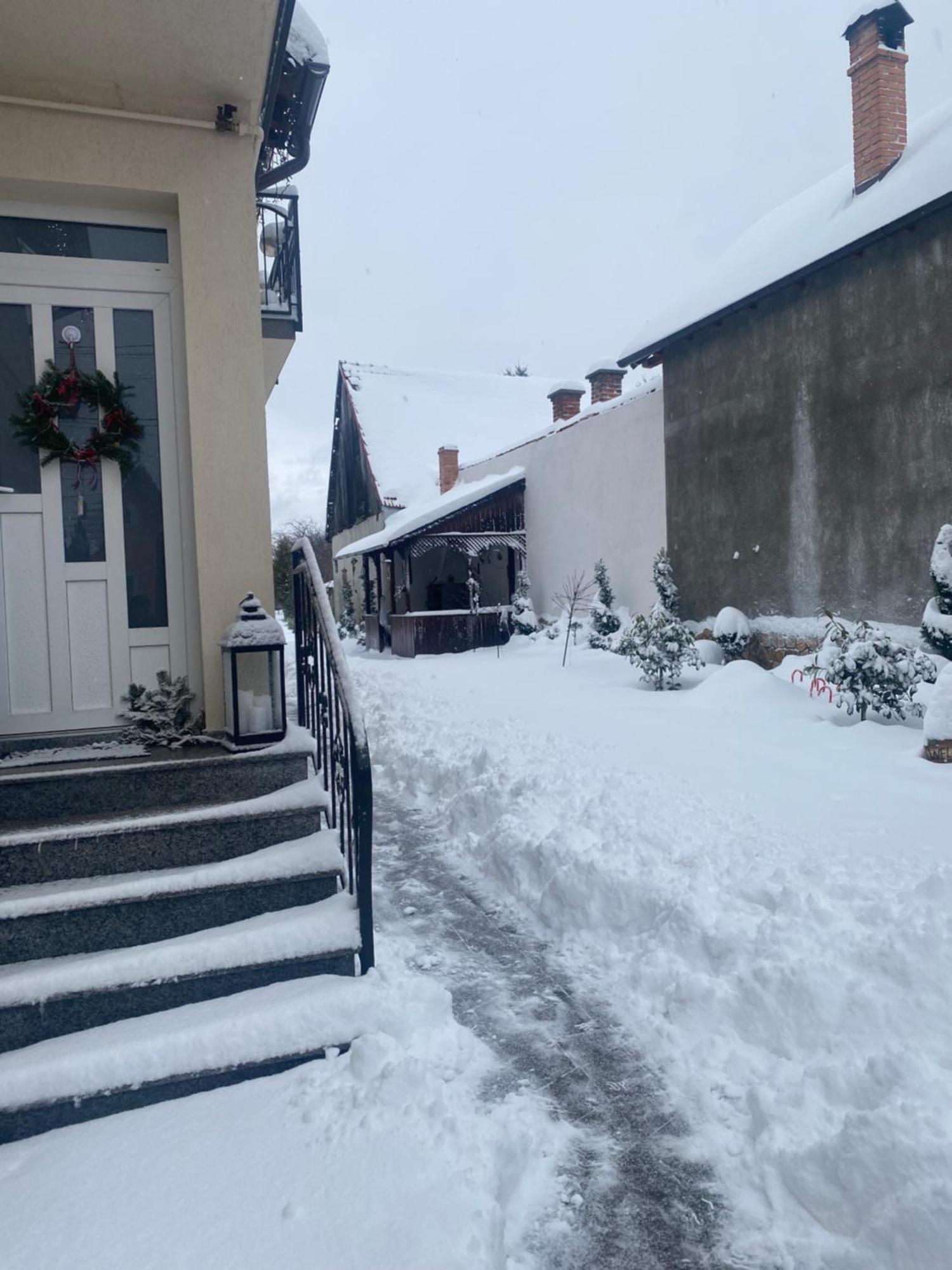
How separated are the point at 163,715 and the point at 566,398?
47.3 ft

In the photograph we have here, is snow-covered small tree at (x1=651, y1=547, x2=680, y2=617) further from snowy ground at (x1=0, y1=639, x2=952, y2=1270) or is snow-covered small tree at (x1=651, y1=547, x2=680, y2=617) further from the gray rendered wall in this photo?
snowy ground at (x1=0, y1=639, x2=952, y2=1270)

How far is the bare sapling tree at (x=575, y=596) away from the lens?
14.0m

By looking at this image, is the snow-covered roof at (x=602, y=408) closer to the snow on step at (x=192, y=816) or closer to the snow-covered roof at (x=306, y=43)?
the snow-covered roof at (x=306, y=43)

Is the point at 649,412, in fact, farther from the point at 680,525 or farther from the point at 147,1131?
the point at 147,1131

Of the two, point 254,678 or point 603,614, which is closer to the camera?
point 254,678

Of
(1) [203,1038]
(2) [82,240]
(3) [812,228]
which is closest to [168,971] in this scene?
(1) [203,1038]

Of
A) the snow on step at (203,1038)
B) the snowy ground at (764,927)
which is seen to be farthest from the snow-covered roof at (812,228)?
the snow on step at (203,1038)

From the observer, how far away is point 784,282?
8.93 meters

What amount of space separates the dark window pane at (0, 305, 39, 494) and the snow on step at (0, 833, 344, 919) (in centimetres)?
192

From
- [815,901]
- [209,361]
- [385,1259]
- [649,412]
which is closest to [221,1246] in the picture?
[385,1259]

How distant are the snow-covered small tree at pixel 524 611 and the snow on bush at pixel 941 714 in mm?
10406

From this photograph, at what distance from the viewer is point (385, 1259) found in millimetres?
1854

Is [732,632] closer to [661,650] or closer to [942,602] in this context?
[661,650]

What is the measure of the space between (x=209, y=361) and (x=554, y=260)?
Result: 66.3ft
